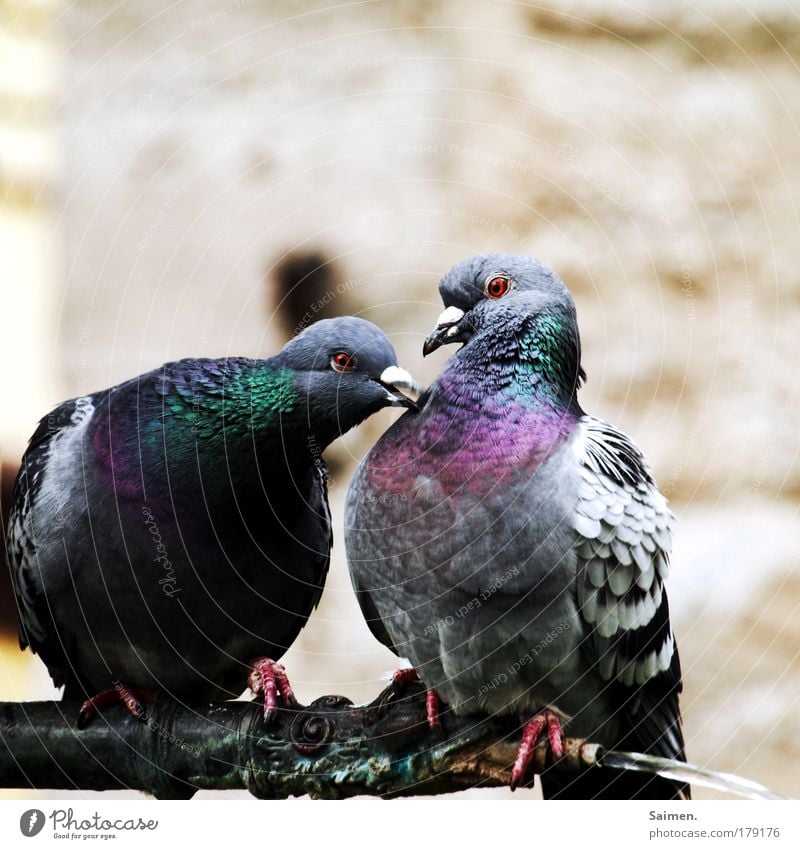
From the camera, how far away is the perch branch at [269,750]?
6.15 ft

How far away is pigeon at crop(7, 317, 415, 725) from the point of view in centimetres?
187

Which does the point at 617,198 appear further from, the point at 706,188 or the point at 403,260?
the point at 403,260

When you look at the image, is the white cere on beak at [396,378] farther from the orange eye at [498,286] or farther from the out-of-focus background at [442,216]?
the out-of-focus background at [442,216]

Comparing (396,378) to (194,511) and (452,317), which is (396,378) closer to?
(452,317)

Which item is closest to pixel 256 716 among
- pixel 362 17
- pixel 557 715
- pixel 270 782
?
pixel 270 782

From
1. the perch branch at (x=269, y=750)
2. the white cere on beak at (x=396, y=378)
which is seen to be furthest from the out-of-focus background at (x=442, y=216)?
the white cere on beak at (x=396, y=378)

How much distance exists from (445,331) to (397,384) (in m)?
0.14

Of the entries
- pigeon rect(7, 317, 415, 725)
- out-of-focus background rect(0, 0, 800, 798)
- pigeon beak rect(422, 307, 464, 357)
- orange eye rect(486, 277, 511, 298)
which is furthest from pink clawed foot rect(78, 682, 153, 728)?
orange eye rect(486, 277, 511, 298)

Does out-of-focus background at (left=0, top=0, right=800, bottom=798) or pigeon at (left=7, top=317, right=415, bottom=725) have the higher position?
out-of-focus background at (left=0, top=0, right=800, bottom=798)

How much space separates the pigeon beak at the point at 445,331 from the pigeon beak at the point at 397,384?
0.27 feet

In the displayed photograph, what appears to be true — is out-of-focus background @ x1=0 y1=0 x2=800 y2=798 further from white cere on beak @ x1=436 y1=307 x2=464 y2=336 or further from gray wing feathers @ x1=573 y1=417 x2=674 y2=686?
gray wing feathers @ x1=573 y1=417 x2=674 y2=686

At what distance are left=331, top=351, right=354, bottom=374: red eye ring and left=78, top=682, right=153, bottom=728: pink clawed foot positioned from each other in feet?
2.39

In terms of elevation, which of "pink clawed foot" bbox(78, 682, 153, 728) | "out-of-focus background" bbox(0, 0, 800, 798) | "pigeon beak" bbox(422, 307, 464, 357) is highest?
"out-of-focus background" bbox(0, 0, 800, 798)

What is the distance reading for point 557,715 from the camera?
1874mm
